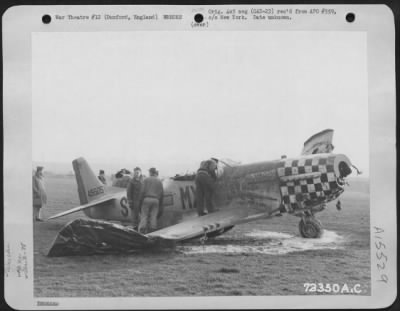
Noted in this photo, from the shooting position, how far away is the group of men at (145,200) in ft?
5.48

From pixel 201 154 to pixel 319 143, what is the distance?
0.43 m

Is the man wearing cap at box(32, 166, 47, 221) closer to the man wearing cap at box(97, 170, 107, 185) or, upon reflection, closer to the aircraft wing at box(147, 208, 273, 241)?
the man wearing cap at box(97, 170, 107, 185)

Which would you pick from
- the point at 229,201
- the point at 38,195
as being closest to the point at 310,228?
the point at 229,201

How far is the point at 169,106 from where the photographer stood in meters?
1.69

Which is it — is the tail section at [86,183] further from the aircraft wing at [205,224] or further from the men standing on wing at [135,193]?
the aircraft wing at [205,224]

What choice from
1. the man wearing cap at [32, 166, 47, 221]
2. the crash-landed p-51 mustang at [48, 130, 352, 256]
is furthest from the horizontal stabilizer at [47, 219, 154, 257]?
the man wearing cap at [32, 166, 47, 221]

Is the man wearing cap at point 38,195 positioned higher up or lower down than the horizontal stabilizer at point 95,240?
higher up

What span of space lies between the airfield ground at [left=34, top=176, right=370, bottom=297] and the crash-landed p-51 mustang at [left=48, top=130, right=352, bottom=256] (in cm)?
3

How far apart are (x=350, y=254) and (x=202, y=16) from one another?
1.03 meters

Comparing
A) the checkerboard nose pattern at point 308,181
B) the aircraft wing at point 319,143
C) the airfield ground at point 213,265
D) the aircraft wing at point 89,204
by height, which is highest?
the aircraft wing at point 319,143

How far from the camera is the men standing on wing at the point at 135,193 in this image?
167 cm

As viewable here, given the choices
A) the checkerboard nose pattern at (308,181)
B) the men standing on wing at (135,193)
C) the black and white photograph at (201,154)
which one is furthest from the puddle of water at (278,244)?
the men standing on wing at (135,193)

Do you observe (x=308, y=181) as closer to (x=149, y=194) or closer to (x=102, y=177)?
(x=149, y=194)

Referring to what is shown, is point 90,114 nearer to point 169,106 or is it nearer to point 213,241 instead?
point 169,106
